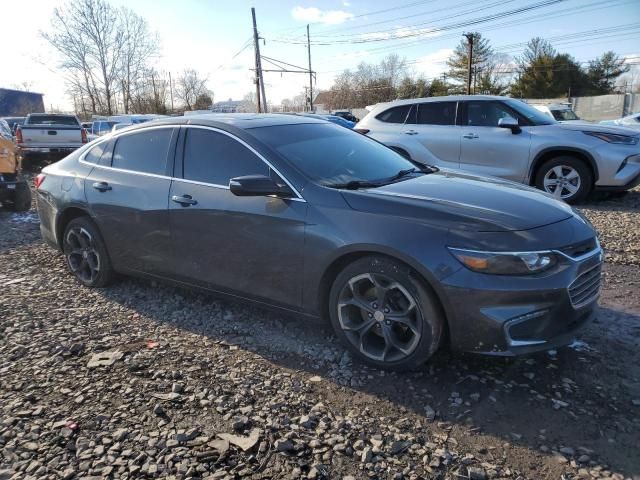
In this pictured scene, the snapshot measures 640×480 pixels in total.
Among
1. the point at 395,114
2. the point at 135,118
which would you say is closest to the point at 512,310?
the point at 395,114

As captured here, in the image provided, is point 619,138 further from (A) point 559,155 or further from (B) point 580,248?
(B) point 580,248

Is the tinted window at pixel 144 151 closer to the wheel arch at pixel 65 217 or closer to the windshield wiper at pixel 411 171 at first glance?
the wheel arch at pixel 65 217

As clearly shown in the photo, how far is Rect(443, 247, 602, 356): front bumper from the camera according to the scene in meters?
2.65

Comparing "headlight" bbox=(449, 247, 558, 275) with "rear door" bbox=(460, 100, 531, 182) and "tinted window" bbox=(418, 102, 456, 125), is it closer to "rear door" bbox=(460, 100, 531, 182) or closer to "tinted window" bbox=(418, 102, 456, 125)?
"rear door" bbox=(460, 100, 531, 182)

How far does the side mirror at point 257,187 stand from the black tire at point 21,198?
6830 millimetres

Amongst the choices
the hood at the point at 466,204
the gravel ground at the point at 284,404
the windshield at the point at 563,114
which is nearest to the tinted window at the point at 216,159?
the hood at the point at 466,204

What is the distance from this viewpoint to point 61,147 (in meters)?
14.7

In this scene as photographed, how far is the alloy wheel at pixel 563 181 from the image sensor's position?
7539 mm

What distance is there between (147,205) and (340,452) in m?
2.60

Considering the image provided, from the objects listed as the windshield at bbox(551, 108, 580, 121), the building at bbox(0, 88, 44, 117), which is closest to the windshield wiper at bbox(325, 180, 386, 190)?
the windshield at bbox(551, 108, 580, 121)

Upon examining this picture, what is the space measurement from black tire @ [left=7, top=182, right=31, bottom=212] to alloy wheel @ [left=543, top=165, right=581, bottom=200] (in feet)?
28.5

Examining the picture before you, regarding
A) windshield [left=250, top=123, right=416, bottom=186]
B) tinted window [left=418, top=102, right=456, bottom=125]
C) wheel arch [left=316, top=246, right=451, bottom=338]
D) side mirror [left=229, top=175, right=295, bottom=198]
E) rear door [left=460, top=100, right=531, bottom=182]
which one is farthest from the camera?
tinted window [left=418, top=102, right=456, bottom=125]

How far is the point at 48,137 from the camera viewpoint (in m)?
14.6

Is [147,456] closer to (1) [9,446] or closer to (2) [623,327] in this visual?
(1) [9,446]
